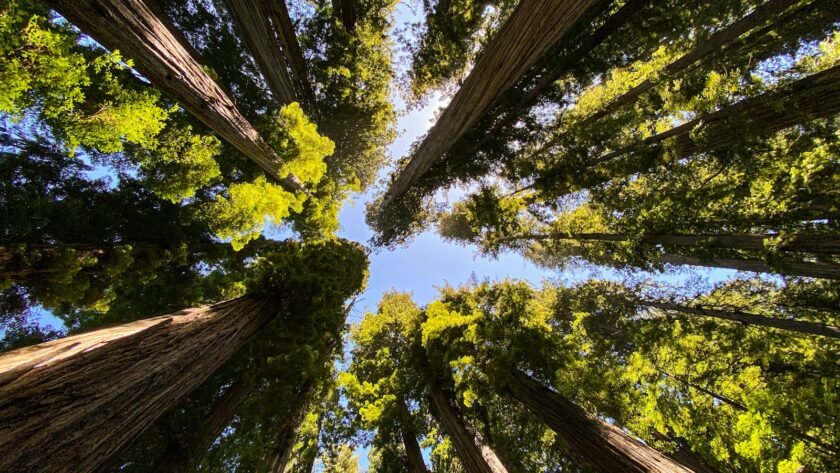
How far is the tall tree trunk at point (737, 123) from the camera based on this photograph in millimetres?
3953

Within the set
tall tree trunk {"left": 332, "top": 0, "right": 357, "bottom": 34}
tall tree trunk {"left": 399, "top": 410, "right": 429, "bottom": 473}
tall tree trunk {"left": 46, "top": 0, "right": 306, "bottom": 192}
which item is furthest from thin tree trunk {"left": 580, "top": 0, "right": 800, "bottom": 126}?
tall tree trunk {"left": 399, "top": 410, "right": 429, "bottom": 473}

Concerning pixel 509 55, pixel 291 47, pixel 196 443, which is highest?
pixel 291 47

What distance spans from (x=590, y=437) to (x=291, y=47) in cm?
1136

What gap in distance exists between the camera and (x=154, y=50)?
344cm

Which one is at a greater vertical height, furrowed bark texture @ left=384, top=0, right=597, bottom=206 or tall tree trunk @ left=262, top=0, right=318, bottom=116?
tall tree trunk @ left=262, top=0, right=318, bottom=116

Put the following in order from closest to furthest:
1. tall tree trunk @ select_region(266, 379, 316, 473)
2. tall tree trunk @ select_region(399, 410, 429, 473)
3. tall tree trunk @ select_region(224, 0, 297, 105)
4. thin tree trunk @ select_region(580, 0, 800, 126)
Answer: thin tree trunk @ select_region(580, 0, 800, 126) → tall tree trunk @ select_region(266, 379, 316, 473) → tall tree trunk @ select_region(224, 0, 297, 105) → tall tree trunk @ select_region(399, 410, 429, 473)

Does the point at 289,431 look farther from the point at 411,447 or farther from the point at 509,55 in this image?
the point at 509,55

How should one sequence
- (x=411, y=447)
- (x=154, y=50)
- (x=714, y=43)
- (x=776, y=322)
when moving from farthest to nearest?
(x=411, y=447), (x=776, y=322), (x=714, y=43), (x=154, y=50)

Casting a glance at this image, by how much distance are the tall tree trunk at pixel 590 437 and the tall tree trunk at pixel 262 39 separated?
30.3 ft

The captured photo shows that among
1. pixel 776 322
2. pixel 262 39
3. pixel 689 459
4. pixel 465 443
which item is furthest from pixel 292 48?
pixel 689 459

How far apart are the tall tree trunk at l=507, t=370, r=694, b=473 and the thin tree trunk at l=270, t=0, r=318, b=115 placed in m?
10.3

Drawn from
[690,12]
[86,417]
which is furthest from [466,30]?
[86,417]

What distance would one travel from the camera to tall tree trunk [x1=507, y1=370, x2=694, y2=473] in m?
3.81

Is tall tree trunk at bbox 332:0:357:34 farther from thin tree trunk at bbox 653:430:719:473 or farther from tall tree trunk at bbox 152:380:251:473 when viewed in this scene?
thin tree trunk at bbox 653:430:719:473
